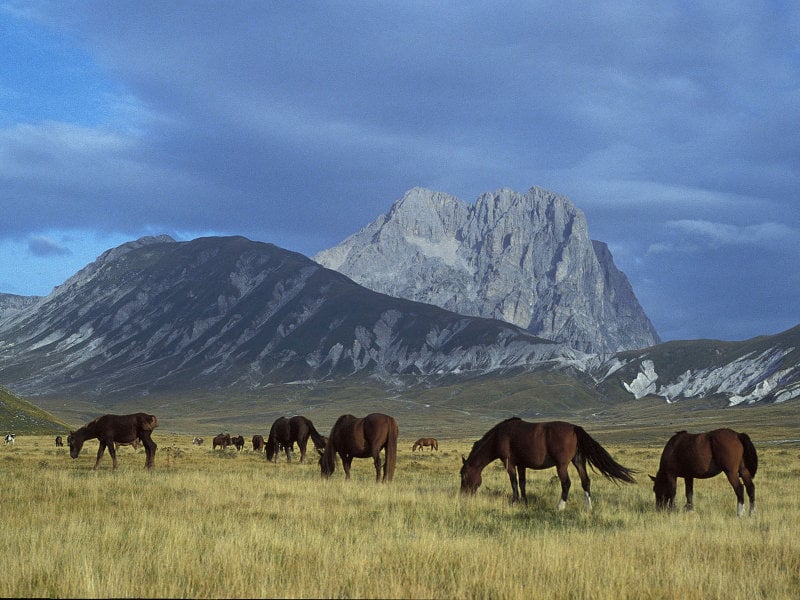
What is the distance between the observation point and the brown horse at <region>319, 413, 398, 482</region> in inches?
941

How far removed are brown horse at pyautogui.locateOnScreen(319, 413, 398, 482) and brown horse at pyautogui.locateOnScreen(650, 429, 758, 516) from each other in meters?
9.00

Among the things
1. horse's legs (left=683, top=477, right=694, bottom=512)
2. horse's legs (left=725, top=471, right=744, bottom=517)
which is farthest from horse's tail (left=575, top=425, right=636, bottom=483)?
horse's legs (left=725, top=471, right=744, bottom=517)

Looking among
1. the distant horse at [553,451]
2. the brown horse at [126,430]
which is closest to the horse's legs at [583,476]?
the distant horse at [553,451]

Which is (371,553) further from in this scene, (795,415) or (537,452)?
(795,415)

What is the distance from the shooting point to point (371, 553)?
10.3 meters

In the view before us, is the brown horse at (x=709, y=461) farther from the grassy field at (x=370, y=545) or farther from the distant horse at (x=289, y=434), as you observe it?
the distant horse at (x=289, y=434)

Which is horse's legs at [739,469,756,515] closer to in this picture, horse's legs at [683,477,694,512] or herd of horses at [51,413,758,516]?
herd of horses at [51,413,758,516]

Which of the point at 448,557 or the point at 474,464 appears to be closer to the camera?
the point at 448,557

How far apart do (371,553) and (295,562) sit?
3.90 feet

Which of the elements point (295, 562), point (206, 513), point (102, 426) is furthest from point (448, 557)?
point (102, 426)

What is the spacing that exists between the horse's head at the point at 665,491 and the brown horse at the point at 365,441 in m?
8.70

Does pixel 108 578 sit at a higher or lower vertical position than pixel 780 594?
higher

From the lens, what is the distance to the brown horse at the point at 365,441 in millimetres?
23913

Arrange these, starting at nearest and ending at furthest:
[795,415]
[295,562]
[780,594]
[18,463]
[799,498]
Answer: [780,594] → [295,562] → [799,498] → [18,463] → [795,415]
